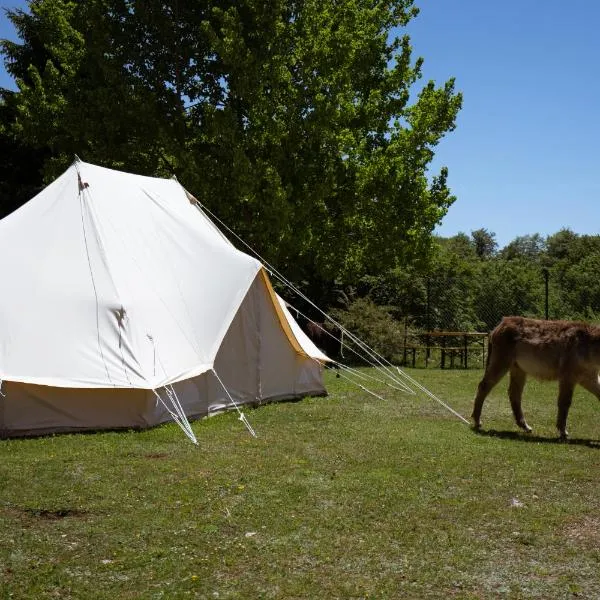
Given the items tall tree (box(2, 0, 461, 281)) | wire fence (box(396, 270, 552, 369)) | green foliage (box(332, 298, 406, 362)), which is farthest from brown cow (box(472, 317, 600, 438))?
wire fence (box(396, 270, 552, 369))

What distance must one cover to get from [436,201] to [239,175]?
6.30 meters

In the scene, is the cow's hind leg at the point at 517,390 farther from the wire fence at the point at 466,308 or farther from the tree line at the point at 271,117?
the wire fence at the point at 466,308

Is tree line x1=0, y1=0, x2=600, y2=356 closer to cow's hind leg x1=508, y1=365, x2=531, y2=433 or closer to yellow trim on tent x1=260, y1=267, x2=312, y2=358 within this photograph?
yellow trim on tent x1=260, y1=267, x2=312, y2=358

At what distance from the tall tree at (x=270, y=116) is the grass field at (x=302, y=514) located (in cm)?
977

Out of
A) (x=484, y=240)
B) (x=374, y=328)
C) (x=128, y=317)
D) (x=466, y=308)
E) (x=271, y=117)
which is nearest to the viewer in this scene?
(x=128, y=317)

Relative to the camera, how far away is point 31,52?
1024 inches

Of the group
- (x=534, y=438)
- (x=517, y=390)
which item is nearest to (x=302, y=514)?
(x=534, y=438)

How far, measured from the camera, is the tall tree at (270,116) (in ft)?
59.3

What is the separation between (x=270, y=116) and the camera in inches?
719

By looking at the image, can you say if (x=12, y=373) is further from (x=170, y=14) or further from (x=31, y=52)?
(x=31, y=52)

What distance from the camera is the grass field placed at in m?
4.70

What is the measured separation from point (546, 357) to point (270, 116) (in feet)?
36.0

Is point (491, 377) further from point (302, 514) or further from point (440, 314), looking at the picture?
point (440, 314)

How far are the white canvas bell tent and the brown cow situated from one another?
353 cm
